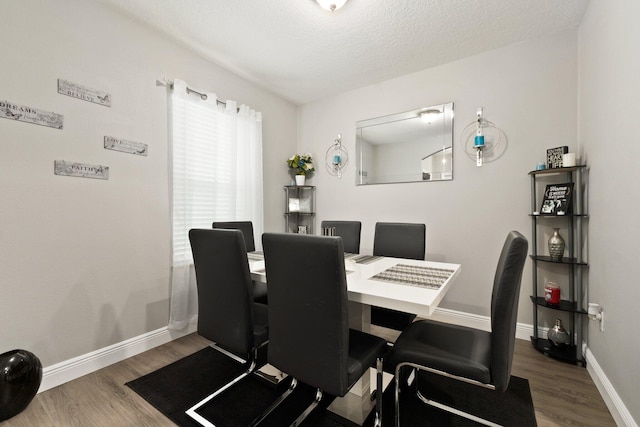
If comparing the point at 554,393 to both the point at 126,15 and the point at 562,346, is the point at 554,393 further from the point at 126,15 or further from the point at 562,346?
the point at 126,15

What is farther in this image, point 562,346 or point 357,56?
point 357,56

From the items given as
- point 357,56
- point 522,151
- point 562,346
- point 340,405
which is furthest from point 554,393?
point 357,56

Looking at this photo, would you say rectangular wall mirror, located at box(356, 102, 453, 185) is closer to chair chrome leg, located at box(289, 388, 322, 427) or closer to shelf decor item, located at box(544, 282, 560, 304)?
shelf decor item, located at box(544, 282, 560, 304)

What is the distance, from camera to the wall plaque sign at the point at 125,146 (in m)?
2.05

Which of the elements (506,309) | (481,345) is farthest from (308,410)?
(506,309)

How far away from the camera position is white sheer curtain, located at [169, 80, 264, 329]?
245 cm

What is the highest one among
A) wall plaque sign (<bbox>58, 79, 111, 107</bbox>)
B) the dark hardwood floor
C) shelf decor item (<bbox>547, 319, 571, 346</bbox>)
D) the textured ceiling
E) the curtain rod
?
the textured ceiling

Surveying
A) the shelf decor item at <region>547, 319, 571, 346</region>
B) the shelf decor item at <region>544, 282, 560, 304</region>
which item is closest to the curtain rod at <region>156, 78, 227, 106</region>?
the shelf decor item at <region>544, 282, 560, 304</region>

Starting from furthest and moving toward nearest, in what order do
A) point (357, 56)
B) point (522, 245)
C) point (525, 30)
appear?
point (357, 56), point (525, 30), point (522, 245)

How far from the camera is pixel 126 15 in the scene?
214cm

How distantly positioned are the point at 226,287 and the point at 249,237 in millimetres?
1359

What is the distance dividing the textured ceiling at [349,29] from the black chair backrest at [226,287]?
1.76 m

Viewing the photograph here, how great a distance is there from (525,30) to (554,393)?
2.73 meters

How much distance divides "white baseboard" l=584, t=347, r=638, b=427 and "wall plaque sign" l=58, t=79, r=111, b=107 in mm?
3622
